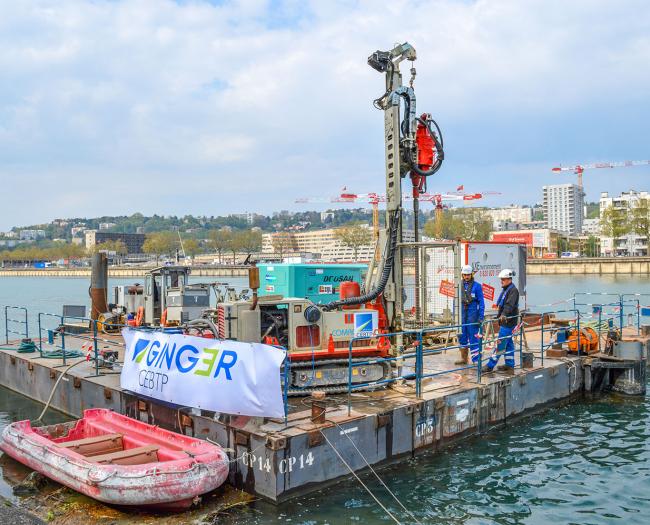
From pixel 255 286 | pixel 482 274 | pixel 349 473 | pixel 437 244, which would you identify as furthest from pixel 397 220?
pixel 482 274

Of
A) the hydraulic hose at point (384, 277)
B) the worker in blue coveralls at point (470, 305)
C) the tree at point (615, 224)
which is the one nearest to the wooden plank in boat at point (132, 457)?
the hydraulic hose at point (384, 277)

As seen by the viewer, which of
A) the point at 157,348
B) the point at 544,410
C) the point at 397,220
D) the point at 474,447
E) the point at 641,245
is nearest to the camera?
the point at 157,348

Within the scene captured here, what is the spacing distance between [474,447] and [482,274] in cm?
1096

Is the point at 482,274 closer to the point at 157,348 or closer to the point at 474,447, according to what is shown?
the point at 474,447

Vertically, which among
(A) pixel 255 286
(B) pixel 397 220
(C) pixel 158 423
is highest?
(B) pixel 397 220

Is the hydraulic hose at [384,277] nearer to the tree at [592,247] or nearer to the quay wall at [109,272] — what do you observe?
the quay wall at [109,272]

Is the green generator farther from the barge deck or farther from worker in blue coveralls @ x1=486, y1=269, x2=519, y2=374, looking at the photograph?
worker in blue coveralls @ x1=486, y1=269, x2=519, y2=374

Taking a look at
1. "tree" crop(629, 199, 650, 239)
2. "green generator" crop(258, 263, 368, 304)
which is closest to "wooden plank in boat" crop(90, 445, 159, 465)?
"green generator" crop(258, 263, 368, 304)

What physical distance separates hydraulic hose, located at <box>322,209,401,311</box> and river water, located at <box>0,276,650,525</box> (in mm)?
3269

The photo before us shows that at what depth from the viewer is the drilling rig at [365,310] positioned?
1135 centimetres

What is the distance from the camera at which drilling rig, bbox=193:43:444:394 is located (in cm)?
1135

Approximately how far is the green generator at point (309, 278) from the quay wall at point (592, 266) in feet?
268

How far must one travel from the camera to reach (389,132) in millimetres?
14164

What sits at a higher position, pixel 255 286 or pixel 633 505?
pixel 255 286
